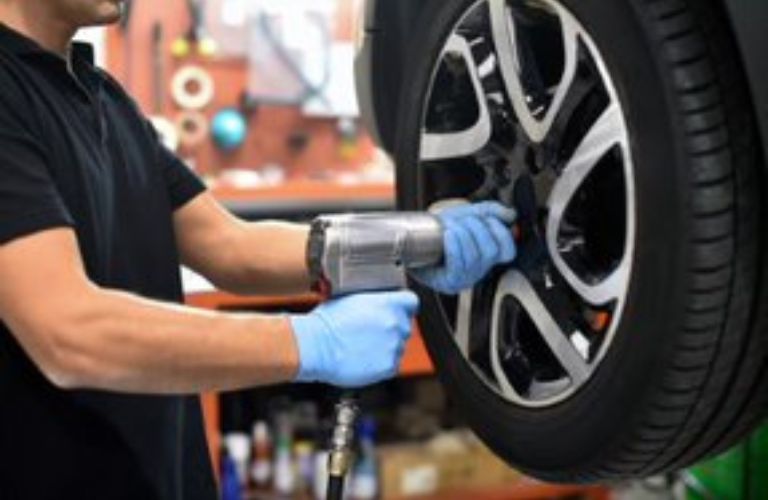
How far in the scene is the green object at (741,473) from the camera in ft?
6.54

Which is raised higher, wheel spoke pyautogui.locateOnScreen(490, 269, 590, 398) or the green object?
wheel spoke pyautogui.locateOnScreen(490, 269, 590, 398)

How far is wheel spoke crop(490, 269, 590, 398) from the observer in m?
0.93

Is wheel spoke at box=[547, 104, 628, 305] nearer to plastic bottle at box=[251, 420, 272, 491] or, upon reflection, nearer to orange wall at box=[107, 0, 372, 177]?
plastic bottle at box=[251, 420, 272, 491]

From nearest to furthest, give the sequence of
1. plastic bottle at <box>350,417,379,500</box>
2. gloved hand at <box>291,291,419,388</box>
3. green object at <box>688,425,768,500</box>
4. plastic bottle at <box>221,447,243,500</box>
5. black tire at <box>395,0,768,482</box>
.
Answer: black tire at <box>395,0,768,482</box> → gloved hand at <box>291,291,419,388</box> → green object at <box>688,425,768,500</box> → plastic bottle at <box>221,447,243,500</box> → plastic bottle at <box>350,417,379,500</box>

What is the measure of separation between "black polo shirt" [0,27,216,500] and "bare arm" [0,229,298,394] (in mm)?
53

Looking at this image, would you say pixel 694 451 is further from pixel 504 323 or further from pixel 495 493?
pixel 495 493

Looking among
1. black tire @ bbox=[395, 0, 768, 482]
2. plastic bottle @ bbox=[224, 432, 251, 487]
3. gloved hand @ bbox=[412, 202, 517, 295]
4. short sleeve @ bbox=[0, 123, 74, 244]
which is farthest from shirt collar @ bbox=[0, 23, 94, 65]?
plastic bottle @ bbox=[224, 432, 251, 487]

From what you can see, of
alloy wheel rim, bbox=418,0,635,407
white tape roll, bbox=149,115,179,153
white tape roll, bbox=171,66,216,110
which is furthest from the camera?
white tape roll, bbox=171,66,216,110

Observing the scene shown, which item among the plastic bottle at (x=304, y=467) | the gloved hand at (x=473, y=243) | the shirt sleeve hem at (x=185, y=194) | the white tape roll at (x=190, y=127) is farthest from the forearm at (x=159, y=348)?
the white tape roll at (x=190, y=127)

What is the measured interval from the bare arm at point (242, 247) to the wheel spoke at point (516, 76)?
0.47m

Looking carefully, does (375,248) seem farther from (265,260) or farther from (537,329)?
(265,260)

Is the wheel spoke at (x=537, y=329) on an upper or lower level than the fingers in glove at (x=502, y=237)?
lower

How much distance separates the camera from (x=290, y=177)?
2.78 metres

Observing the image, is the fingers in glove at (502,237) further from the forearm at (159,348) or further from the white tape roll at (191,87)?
the white tape roll at (191,87)
